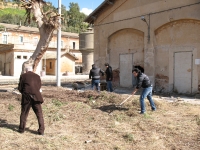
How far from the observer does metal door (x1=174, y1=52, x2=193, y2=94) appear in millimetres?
13516

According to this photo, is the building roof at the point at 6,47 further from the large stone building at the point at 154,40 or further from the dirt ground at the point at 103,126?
the dirt ground at the point at 103,126


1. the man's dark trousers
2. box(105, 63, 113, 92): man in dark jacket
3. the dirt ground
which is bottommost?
the dirt ground

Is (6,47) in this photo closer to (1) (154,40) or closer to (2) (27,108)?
(1) (154,40)

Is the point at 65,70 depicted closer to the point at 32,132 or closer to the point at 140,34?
the point at 140,34

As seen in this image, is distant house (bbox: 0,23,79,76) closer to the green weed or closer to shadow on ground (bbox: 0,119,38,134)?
the green weed

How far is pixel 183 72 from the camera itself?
13.8 metres

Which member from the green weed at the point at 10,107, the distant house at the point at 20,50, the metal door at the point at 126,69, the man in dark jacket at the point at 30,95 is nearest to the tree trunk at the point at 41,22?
the green weed at the point at 10,107

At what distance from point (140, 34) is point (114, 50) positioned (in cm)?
258

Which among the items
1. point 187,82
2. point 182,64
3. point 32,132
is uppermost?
point 182,64

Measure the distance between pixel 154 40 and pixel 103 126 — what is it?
920 centimetres

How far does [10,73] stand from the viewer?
37469 millimetres

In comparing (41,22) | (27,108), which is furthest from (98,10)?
(27,108)

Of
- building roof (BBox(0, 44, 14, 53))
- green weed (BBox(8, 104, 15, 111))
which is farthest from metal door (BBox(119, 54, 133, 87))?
building roof (BBox(0, 44, 14, 53))

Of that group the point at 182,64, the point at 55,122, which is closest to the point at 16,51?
the point at 182,64
